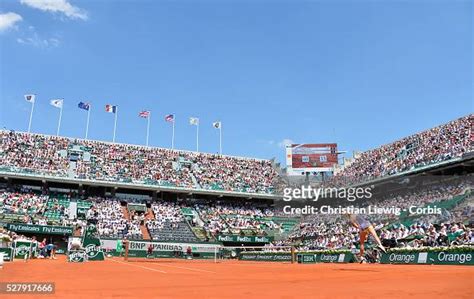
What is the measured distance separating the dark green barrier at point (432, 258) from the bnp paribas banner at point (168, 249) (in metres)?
18.8

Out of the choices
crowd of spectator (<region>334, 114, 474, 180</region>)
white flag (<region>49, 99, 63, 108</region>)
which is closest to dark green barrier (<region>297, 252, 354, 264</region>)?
crowd of spectator (<region>334, 114, 474, 180</region>)

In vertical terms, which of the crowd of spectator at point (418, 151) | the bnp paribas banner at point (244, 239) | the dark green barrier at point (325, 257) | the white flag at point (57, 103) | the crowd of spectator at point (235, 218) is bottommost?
the dark green barrier at point (325, 257)

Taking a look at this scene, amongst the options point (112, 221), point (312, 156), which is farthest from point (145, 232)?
point (312, 156)

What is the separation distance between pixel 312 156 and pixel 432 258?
37.0 metres

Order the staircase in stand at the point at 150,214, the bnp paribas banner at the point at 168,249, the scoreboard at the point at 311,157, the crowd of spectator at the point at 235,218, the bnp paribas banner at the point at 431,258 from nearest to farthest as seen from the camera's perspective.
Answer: the bnp paribas banner at the point at 431,258 → the bnp paribas banner at the point at 168,249 → the staircase in stand at the point at 150,214 → the crowd of spectator at the point at 235,218 → the scoreboard at the point at 311,157

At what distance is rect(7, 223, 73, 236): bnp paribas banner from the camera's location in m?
45.5

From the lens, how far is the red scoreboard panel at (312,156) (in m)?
61.0

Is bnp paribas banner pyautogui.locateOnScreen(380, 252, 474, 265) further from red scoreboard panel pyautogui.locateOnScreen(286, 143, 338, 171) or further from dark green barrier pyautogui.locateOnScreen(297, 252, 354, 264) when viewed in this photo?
red scoreboard panel pyautogui.locateOnScreen(286, 143, 338, 171)

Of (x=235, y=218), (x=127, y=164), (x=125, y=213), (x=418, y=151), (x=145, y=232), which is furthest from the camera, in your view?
(x=127, y=164)

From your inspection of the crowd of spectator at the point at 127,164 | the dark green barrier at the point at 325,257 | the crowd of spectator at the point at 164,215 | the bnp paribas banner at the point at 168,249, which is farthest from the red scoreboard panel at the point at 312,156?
the dark green barrier at the point at 325,257

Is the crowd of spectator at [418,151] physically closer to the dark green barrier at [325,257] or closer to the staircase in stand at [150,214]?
the dark green barrier at [325,257]

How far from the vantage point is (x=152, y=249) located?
4294 centimetres

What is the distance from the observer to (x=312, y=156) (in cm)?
6138

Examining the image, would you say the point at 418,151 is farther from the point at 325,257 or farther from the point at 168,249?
the point at 168,249
